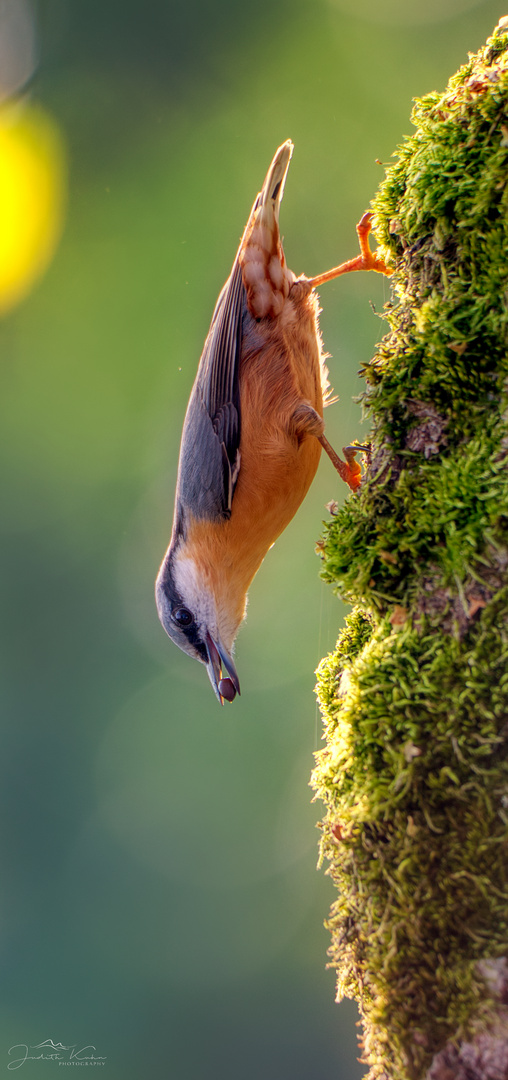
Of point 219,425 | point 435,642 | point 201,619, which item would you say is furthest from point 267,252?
point 435,642

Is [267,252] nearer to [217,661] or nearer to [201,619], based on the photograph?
[201,619]

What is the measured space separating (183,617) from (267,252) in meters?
1.56

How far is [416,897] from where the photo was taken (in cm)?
119

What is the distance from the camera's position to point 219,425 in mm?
2877

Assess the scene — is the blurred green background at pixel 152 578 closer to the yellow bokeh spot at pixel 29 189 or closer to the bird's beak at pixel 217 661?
the yellow bokeh spot at pixel 29 189

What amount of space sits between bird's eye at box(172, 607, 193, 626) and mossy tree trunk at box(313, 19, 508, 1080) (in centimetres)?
125

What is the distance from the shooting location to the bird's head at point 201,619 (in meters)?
2.80

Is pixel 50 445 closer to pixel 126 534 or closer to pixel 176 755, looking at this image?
pixel 126 534

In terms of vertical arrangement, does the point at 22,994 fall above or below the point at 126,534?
below

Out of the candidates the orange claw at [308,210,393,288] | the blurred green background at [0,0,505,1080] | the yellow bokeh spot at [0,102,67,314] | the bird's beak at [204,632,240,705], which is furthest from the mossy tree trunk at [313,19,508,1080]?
the yellow bokeh spot at [0,102,67,314]

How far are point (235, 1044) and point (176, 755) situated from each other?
210 centimetres

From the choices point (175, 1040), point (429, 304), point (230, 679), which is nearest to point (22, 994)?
point (175, 1040)

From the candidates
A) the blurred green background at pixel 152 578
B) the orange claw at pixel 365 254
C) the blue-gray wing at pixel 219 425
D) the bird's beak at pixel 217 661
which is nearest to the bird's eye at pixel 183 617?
the bird's beak at pixel 217 661

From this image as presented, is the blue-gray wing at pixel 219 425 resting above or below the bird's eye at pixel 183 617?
above
